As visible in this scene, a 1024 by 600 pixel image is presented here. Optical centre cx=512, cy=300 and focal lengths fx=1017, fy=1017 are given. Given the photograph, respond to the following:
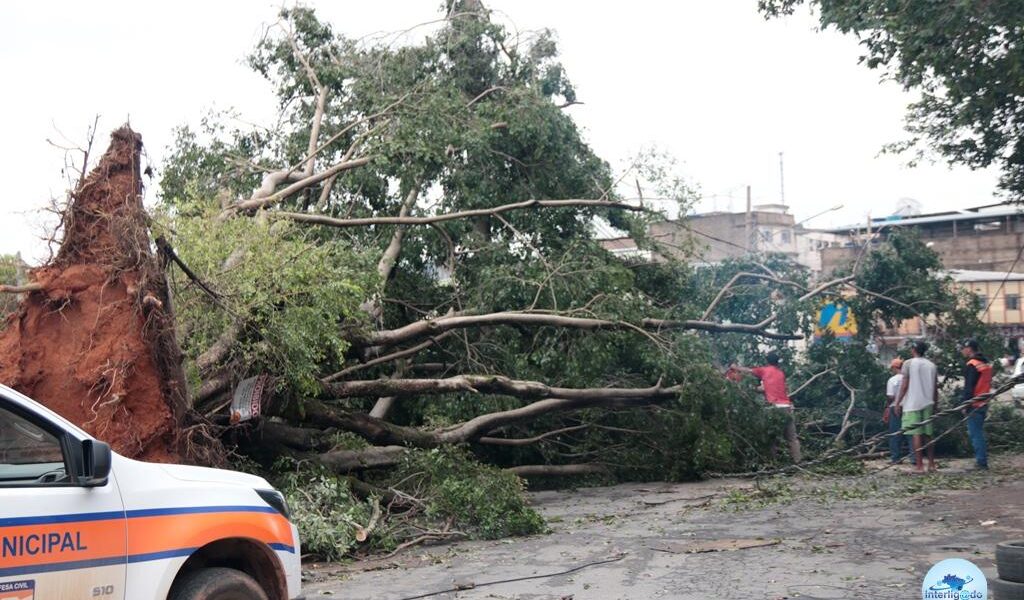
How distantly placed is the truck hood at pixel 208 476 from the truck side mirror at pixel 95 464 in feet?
1.54

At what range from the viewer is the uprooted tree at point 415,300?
770cm

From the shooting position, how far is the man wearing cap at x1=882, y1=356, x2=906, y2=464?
13.7 metres

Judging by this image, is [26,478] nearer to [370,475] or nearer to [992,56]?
[370,475]

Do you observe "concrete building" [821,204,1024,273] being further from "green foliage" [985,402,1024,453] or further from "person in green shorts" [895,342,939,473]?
"person in green shorts" [895,342,939,473]

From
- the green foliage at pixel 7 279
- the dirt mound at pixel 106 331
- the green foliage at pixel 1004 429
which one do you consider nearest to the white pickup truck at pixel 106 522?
the dirt mound at pixel 106 331

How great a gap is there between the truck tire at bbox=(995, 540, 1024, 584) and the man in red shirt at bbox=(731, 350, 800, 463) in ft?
26.0

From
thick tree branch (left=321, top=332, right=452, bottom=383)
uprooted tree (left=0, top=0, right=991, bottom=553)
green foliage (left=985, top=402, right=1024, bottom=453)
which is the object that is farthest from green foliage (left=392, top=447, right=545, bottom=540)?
green foliage (left=985, top=402, right=1024, bottom=453)

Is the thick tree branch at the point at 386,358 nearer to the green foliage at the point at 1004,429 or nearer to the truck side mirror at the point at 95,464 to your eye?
the truck side mirror at the point at 95,464

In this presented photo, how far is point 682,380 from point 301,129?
6.34 metres

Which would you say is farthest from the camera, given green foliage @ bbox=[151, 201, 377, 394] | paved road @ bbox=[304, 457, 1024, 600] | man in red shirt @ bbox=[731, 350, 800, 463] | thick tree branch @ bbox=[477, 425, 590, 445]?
man in red shirt @ bbox=[731, 350, 800, 463]

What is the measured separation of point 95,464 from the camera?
163 inches

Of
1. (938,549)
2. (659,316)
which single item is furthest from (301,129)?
(938,549)

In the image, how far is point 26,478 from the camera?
4.11 metres

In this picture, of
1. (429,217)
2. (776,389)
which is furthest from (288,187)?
(776,389)
